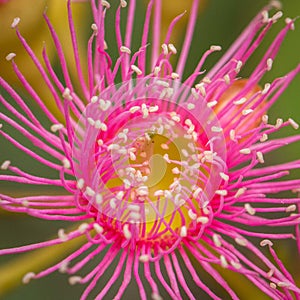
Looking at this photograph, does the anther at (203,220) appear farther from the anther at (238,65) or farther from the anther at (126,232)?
the anther at (238,65)

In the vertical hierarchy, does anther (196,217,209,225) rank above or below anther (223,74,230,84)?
below

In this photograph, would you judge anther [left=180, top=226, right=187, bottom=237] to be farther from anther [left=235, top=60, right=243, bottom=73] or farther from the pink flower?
anther [left=235, top=60, right=243, bottom=73]

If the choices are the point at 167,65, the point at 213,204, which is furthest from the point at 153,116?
the point at 213,204

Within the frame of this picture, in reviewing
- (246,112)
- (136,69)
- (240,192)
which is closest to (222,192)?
(240,192)

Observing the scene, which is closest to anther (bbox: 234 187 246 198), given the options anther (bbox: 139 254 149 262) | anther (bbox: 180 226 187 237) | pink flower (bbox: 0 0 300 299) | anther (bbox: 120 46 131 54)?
pink flower (bbox: 0 0 300 299)

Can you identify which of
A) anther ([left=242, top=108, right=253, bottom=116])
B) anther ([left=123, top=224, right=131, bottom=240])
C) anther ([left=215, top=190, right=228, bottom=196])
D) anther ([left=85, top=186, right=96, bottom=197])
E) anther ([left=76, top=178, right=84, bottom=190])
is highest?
anther ([left=76, top=178, right=84, bottom=190])

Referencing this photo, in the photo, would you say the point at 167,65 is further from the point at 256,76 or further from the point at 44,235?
the point at 44,235

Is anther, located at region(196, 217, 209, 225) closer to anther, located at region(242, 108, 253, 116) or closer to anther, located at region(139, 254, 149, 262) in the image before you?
anther, located at region(139, 254, 149, 262)

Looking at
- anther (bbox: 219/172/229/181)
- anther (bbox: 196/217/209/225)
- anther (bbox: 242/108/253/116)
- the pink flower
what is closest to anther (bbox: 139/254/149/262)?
the pink flower

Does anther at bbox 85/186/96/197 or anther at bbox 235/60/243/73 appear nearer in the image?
anther at bbox 85/186/96/197
